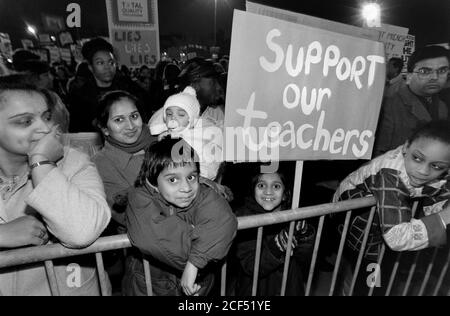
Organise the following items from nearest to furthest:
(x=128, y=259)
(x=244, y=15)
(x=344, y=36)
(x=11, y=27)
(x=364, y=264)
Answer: (x=244, y=15)
(x=344, y=36)
(x=128, y=259)
(x=364, y=264)
(x=11, y=27)

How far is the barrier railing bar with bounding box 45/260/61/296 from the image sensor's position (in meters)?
1.45

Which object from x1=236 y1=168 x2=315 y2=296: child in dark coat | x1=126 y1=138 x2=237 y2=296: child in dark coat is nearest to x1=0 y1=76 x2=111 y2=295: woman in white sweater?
x1=126 y1=138 x2=237 y2=296: child in dark coat

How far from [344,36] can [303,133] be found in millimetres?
616

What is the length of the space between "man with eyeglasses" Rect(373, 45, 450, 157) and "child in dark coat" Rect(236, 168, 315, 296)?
192 centimetres

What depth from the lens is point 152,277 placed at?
181 cm

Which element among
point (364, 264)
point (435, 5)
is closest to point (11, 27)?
point (435, 5)

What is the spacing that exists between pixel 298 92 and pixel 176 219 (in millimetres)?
968

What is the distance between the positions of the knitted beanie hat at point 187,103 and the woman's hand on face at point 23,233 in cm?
132

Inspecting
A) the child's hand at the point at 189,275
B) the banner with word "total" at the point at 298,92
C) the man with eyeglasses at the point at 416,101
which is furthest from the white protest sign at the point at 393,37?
the child's hand at the point at 189,275

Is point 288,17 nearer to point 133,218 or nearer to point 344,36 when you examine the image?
point 344,36

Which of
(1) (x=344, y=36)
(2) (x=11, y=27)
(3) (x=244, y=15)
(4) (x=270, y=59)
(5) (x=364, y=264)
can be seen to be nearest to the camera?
(3) (x=244, y=15)

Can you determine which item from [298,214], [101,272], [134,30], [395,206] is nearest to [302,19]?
[298,214]

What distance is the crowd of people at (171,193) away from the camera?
56.4 inches

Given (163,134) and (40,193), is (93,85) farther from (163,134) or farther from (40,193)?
(40,193)
